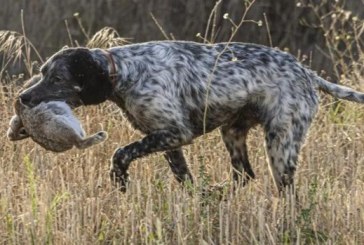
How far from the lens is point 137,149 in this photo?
25.6ft

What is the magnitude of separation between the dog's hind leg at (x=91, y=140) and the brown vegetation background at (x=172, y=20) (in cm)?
560

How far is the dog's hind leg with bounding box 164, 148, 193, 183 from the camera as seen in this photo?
8258 millimetres

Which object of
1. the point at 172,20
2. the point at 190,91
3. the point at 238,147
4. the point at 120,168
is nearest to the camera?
the point at 120,168

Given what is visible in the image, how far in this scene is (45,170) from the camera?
838 cm

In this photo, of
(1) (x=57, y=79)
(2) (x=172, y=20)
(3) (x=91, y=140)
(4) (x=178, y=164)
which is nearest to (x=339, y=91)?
(4) (x=178, y=164)

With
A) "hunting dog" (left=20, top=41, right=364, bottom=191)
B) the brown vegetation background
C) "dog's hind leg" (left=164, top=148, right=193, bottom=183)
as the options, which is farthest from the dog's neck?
the brown vegetation background

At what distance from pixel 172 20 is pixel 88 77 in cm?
518

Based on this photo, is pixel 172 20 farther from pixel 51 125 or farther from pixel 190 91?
pixel 51 125

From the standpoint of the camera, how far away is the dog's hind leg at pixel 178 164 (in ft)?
27.1

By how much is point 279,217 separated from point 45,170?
1.77 meters

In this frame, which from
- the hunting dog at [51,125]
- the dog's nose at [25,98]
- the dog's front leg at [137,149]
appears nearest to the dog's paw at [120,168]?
the dog's front leg at [137,149]

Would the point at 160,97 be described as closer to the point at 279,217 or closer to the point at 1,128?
the point at 279,217

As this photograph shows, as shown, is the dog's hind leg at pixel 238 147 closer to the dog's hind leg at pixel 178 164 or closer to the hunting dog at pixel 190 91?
the hunting dog at pixel 190 91

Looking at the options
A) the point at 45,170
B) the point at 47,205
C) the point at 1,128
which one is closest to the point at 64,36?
the point at 1,128
